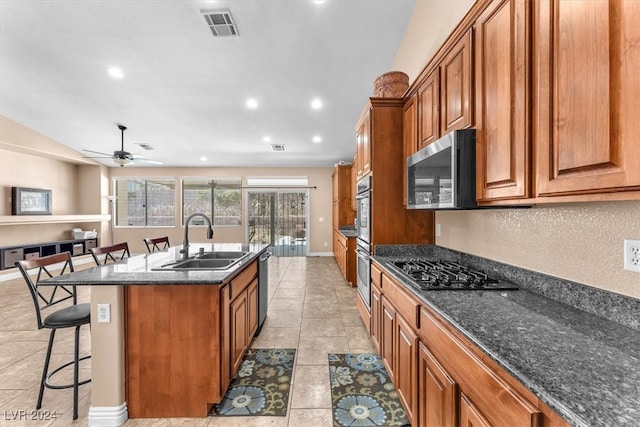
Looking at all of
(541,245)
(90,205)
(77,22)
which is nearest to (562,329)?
(541,245)

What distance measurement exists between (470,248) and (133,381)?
8.46ft

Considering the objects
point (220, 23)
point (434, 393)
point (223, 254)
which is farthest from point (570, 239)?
point (220, 23)

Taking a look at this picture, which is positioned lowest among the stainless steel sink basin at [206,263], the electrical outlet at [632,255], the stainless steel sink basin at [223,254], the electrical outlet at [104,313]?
the electrical outlet at [104,313]

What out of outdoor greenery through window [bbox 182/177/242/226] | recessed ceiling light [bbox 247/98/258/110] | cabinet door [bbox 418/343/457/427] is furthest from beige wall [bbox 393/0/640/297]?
outdoor greenery through window [bbox 182/177/242/226]

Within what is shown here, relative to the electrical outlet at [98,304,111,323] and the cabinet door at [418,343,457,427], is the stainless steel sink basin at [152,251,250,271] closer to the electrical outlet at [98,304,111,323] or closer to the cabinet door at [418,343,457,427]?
the electrical outlet at [98,304,111,323]

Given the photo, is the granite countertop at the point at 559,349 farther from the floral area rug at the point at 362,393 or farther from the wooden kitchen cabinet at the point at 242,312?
the wooden kitchen cabinet at the point at 242,312

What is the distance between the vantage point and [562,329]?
104 cm

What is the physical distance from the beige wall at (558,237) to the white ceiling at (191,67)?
1470 millimetres

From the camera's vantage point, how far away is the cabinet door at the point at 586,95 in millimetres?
791

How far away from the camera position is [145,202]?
26.9 feet

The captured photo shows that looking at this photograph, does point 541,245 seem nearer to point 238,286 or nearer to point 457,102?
point 457,102

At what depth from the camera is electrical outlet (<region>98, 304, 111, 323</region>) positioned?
1.74 meters

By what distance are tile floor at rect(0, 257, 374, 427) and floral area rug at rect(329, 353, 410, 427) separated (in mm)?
76

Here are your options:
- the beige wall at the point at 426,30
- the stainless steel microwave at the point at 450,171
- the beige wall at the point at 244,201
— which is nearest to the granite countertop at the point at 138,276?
the stainless steel microwave at the point at 450,171
